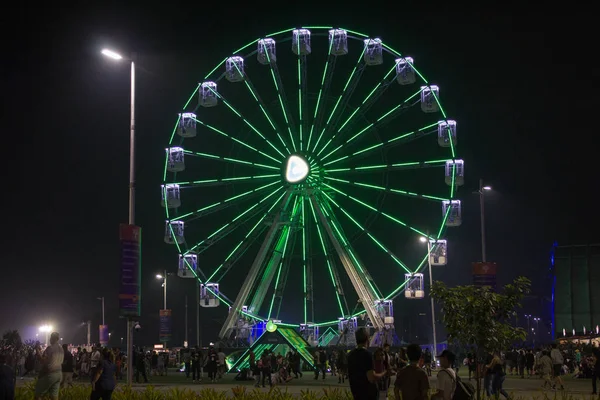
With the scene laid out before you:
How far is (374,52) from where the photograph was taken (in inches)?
1734

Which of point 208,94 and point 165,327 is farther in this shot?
point 165,327

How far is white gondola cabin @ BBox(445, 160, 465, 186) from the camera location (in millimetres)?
42250

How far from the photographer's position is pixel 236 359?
4403 centimetres

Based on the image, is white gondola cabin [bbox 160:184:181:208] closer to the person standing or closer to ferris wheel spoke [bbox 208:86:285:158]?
ferris wheel spoke [bbox 208:86:285:158]

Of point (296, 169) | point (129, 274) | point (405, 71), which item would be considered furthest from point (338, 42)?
point (129, 274)

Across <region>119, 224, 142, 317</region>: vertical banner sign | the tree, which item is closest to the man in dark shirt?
the tree

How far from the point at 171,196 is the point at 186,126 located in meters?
3.83

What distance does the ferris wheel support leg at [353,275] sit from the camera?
Answer: 43594 mm

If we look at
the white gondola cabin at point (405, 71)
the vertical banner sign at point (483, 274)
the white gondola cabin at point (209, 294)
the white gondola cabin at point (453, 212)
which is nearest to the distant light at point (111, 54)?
the vertical banner sign at point (483, 274)

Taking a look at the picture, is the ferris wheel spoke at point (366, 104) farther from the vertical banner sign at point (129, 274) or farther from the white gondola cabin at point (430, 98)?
the vertical banner sign at point (129, 274)

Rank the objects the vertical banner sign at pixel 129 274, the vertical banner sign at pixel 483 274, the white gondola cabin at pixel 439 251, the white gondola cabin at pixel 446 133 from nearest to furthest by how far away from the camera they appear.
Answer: the vertical banner sign at pixel 129 274, the vertical banner sign at pixel 483 274, the white gondola cabin at pixel 446 133, the white gondola cabin at pixel 439 251

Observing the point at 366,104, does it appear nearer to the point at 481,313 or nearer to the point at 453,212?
the point at 453,212

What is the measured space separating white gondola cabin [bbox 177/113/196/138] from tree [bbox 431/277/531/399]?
2825 centimetres

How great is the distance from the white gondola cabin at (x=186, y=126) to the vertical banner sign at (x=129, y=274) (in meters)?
20.8
